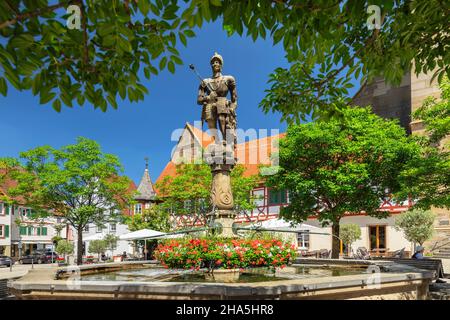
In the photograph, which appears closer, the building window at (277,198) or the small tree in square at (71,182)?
the small tree in square at (71,182)

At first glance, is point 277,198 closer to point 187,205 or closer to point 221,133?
point 187,205

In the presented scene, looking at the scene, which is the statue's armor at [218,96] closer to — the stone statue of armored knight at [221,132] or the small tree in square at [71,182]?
the stone statue of armored knight at [221,132]

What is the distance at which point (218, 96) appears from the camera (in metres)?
10.8

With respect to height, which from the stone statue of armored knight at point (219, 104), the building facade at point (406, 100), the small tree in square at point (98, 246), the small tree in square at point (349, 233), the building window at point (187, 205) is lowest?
the small tree in square at point (98, 246)

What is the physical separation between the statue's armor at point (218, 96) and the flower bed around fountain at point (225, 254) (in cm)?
360

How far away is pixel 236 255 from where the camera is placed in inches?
313

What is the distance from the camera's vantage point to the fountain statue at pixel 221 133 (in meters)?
10.2

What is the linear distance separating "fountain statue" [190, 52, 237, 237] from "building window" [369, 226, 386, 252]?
24717 mm

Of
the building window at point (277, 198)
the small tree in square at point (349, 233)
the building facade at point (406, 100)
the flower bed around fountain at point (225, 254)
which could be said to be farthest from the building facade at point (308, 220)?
the flower bed around fountain at point (225, 254)
